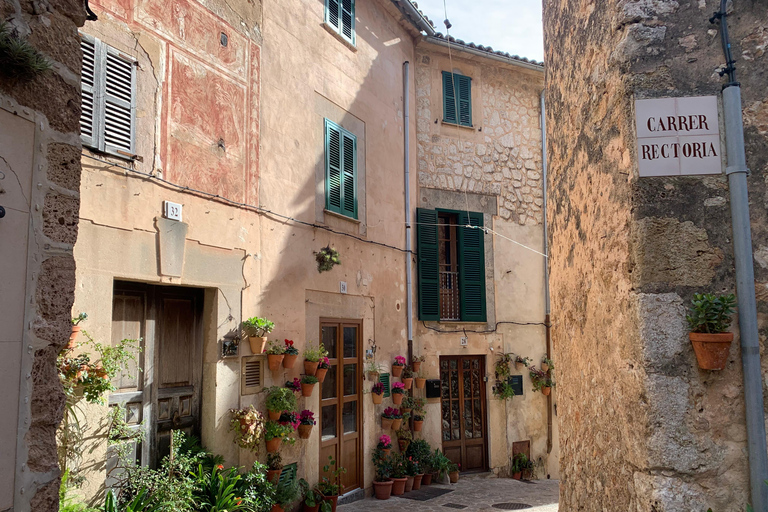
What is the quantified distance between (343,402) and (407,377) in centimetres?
159

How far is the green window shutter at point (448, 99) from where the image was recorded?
37.6ft

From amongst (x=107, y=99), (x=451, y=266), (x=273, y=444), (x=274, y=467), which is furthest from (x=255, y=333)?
(x=451, y=266)

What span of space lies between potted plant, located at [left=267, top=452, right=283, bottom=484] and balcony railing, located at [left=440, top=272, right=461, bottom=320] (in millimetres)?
4694

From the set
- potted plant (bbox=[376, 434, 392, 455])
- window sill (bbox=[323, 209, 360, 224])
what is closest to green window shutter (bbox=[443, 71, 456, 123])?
window sill (bbox=[323, 209, 360, 224])

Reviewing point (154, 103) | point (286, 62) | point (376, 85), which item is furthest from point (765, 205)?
point (376, 85)

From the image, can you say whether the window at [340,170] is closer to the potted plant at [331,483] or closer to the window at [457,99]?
the window at [457,99]

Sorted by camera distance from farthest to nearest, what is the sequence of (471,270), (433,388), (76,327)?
(471,270) < (433,388) < (76,327)

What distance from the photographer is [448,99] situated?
11539mm

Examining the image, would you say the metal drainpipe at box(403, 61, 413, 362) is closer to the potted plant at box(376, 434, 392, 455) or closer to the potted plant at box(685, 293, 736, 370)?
the potted plant at box(376, 434, 392, 455)

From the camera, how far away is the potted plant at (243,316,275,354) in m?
6.86

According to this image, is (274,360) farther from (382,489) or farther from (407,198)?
(407,198)

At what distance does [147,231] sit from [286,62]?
3213 millimetres

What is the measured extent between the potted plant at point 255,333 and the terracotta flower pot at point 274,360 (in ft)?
0.71

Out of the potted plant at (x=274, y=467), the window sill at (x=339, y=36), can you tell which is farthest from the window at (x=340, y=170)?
the potted plant at (x=274, y=467)
